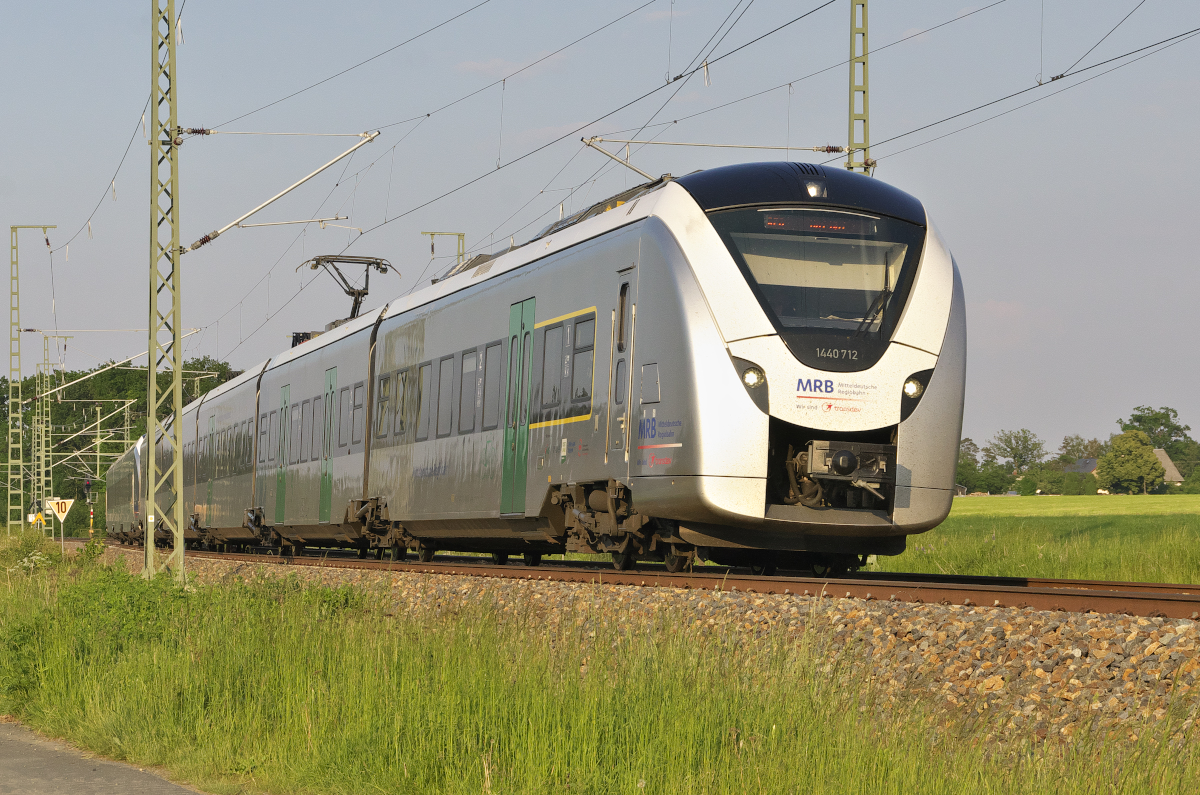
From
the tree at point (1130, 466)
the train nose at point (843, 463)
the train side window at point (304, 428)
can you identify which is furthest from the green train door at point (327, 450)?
the tree at point (1130, 466)

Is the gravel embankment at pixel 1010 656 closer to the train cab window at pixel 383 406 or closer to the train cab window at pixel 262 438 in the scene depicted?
the train cab window at pixel 383 406

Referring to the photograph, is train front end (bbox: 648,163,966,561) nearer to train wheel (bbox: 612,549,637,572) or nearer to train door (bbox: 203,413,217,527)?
train wheel (bbox: 612,549,637,572)

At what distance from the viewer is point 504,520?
1539 cm

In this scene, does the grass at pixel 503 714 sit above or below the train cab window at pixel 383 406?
below

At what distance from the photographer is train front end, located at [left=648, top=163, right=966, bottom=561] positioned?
11094 millimetres

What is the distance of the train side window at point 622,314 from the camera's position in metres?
12.4

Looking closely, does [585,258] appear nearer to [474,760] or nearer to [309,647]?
[309,647]

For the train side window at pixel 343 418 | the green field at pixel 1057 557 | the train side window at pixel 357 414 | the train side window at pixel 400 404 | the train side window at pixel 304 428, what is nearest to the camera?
the green field at pixel 1057 557

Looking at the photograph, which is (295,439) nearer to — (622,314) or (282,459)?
(282,459)

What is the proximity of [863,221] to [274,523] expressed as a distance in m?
17.3

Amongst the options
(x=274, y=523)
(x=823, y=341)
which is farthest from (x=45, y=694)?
(x=274, y=523)

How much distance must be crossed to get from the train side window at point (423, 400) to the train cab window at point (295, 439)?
22.0 feet

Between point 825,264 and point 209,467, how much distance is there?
25.1 m

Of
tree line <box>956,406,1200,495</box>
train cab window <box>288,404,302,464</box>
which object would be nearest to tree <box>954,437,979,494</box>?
tree line <box>956,406,1200,495</box>
